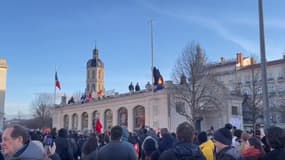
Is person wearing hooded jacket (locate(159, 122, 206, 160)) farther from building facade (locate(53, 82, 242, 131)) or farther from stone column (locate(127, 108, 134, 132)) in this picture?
stone column (locate(127, 108, 134, 132))

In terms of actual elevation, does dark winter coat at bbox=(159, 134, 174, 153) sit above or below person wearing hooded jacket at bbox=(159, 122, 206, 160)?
below

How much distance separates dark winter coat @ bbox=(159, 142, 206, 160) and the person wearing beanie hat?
1.81ft

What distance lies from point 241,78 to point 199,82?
1627 inches

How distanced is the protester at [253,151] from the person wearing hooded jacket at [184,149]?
1.17 m

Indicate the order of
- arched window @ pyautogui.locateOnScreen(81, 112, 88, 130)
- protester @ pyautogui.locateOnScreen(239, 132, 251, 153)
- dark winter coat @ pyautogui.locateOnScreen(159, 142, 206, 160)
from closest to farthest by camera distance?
dark winter coat @ pyautogui.locateOnScreen(159, 142, 206, 160), protester @ pyautogui.locateOnScreen(239, 132, 251, 153), arched window @ pyautogui.locateOnScreen(81, 112, 88, 130)

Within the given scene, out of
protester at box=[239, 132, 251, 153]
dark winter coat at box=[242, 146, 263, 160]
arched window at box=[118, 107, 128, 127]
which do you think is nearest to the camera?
dark winter coat at box=[242, 146, 263, 160]

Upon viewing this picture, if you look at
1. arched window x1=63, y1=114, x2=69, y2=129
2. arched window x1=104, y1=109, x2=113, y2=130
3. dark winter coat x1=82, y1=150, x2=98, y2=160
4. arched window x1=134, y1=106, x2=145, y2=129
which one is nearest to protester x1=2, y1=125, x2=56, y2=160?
dark winter coat x1=82, y1=150, x2=98, y2=160

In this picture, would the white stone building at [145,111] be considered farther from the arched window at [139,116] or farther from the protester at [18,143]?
the protester at [18,143]

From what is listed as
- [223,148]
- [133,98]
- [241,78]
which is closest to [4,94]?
[133,98]

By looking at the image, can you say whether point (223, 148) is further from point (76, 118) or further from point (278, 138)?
point (76, 118)

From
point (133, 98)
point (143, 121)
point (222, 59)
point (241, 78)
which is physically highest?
point (222, 59)

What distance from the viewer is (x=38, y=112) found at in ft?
276

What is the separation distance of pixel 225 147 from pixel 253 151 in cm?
68

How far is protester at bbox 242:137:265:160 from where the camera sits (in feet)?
17.9
